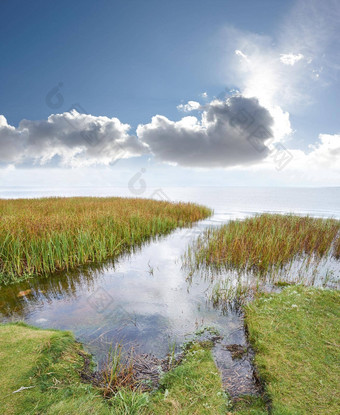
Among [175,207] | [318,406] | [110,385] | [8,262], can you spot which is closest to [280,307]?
[318,406]

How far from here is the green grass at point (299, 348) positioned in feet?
8.84

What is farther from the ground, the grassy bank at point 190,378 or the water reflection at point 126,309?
the grassy bank at point 190,378

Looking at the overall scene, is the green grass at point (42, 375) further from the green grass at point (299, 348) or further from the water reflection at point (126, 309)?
the green grass at point (299, 348)

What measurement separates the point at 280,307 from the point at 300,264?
5.09m

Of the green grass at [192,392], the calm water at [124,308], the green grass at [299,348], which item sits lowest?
the calm water at [124,308]

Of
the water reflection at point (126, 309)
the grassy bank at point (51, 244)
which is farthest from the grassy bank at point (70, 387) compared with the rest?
the grassy bank at point (51, 244)

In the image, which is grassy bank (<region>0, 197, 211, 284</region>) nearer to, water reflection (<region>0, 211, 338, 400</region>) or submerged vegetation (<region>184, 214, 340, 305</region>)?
water reflection (<region>0, 211, 338, 400</region>)

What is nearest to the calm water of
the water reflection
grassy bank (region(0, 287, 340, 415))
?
the water reflection

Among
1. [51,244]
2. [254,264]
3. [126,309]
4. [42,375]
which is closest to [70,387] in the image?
[42,375]

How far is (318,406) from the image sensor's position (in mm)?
2584

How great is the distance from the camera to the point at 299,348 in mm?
3604

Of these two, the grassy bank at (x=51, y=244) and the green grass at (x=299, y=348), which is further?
the grassy bank at (x=51, y=244)

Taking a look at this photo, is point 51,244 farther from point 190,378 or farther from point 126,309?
point 190,378

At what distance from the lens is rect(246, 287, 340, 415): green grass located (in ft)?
8.84
